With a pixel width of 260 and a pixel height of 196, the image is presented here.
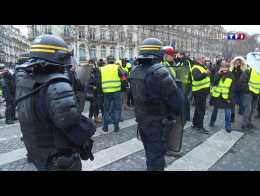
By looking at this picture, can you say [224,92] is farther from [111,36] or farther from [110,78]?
[111,36]

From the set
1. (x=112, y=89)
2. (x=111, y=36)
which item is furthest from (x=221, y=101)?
(x=111, y=36)

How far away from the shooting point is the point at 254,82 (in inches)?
253

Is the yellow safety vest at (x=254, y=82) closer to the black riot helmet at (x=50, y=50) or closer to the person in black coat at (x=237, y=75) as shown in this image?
the person in black coat at (x=237, y=75)

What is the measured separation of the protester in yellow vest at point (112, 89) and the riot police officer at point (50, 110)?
160 inches

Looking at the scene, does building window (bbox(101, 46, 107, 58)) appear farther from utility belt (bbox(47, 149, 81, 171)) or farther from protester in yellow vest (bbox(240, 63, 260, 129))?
utility belt (bbox(47, 149, 81, 171))

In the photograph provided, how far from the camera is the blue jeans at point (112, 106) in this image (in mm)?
6406

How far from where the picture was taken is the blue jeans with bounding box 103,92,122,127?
6.41 m

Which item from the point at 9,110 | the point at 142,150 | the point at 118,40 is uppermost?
the point at 118,40

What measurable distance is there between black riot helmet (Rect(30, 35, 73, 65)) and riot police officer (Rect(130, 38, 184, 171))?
1.19 m

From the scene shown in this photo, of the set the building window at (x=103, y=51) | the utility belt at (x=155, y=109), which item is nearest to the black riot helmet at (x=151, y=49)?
the utility belt at (x=155, y=109)

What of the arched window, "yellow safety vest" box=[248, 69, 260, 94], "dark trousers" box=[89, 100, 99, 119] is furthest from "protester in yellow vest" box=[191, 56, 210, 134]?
the arched window

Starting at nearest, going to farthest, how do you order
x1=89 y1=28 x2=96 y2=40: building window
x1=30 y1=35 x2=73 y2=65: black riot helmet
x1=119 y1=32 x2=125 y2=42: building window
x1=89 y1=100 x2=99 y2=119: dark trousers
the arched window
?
x1=30 y1=35 x2=73 y2=65: black riot helmet < x1=89 y1=100 x2=99 y2=119: dark trousers < the arched window < x1=89 y1=28 x2=96 y2=40: building window < x1=119 y1=32 x2=125 y2=42: building window

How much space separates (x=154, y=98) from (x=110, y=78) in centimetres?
346
